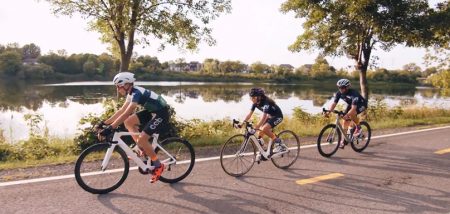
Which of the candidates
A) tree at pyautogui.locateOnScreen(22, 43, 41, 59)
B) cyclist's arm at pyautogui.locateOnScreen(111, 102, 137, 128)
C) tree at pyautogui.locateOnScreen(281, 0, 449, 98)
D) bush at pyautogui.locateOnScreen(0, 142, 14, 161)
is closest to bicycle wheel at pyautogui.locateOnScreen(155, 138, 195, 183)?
cyclist's arm at pyautogui.locateOnScreen(111, 102, 137, 128)

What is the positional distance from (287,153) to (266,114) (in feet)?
3.61

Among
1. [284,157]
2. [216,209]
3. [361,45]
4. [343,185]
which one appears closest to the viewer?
[216,209]

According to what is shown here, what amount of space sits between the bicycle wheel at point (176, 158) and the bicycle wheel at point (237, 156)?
68cm

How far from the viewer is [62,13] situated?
11453mm

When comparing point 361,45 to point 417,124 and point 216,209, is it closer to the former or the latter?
point 417,124

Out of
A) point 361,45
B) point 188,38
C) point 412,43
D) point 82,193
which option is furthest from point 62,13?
point 412,43

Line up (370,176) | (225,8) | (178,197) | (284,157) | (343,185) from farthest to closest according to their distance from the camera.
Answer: (225,8) < (284,157) < (370,176) < (343,185) < (178,197)

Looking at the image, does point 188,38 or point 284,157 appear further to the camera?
point 188,38

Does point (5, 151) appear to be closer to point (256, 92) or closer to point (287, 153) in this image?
point (256, 92)

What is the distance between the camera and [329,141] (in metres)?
8.93

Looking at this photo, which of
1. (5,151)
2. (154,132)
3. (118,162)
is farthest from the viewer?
(5,151)

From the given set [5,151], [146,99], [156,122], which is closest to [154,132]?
[156,122]

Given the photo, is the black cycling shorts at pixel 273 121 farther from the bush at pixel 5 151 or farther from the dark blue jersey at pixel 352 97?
the bush at pixel 5 151

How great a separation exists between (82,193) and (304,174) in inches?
171
